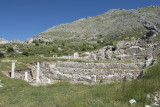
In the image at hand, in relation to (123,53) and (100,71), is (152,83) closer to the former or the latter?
(100,71)

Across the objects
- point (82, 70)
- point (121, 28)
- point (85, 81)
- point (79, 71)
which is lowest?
point (85, 81)

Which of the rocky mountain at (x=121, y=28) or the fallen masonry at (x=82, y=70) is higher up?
the rocky mountain at (x=121, y=28)

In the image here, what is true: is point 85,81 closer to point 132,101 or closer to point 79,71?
point 79,71

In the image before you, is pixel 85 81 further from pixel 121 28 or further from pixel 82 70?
pixel 121 28

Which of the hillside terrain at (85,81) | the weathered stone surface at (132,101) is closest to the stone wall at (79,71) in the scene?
the hillside terrain at (85,81)

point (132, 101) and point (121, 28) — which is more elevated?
point (121, 28)

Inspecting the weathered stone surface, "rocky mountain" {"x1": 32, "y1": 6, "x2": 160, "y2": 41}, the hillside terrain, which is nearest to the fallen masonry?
the hillside terrain

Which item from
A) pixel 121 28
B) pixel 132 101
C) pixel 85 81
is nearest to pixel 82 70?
pixel 85 81

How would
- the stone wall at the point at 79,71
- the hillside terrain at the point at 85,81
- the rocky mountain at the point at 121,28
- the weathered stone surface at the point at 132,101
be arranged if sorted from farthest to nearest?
the rocky mountain at the point at 121,28 → the stone wall at the point at 79,71 → the hillside terrain at the point at 85,81 → the weathered stone surface at the point at 132,101

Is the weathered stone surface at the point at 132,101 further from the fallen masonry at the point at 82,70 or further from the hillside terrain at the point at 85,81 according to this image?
the fallen masonry at the point at 82,70

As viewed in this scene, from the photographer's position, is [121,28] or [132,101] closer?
[132,101]

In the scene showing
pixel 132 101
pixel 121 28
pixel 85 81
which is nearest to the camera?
pixel 132 101

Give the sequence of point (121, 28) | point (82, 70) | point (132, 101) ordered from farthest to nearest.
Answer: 1. point (121, 28)
2. point (82, 70)
3. point (132, 101)

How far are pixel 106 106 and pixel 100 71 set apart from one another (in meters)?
13.6
